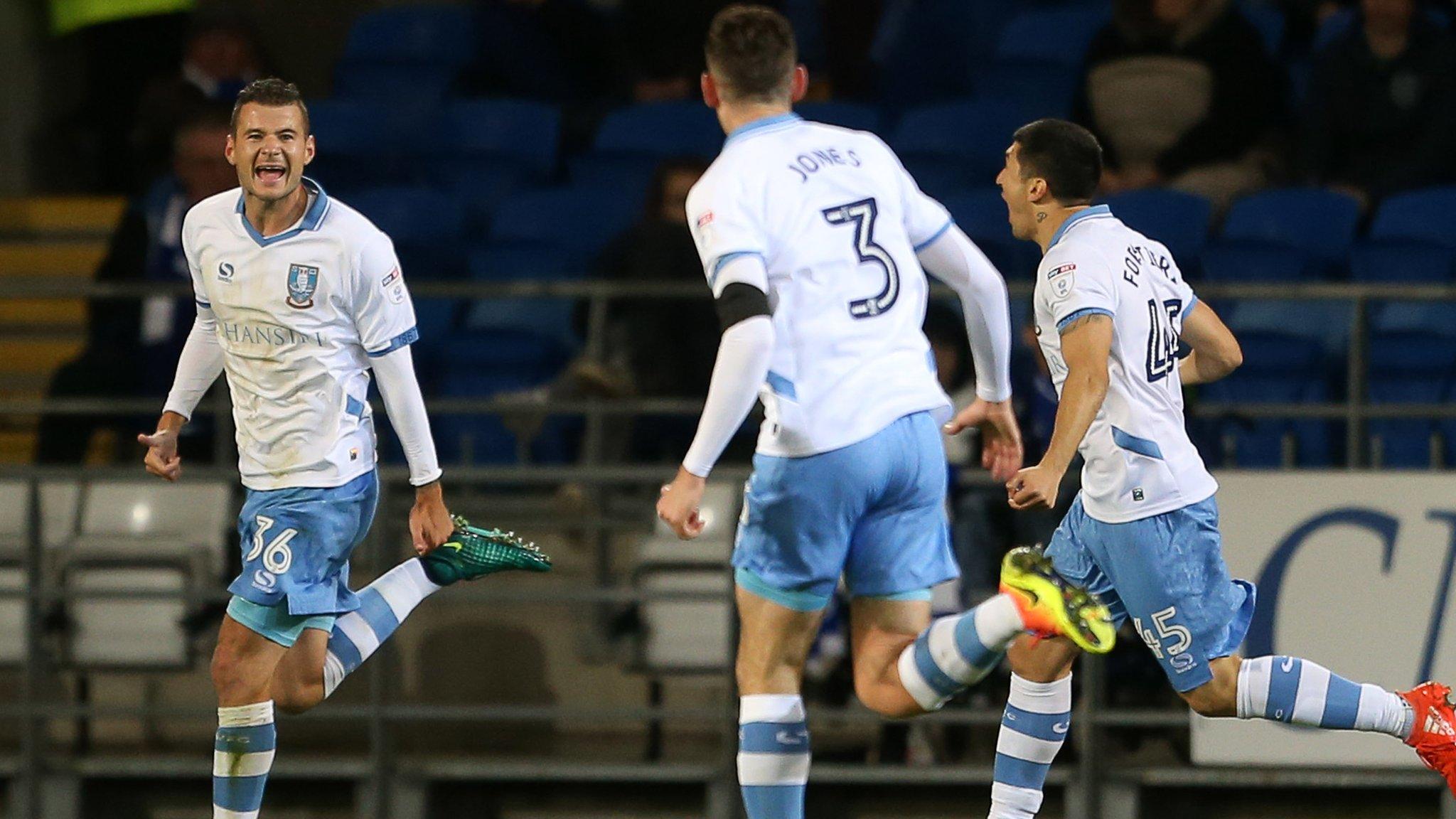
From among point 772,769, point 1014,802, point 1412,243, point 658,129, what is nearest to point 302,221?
point 772,769

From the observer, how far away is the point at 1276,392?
27.0 ft

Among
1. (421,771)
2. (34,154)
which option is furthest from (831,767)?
(34,154)

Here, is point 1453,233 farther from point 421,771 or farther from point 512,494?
point 421,771

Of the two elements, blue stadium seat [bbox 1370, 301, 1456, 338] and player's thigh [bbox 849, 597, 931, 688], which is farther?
blue stadium seat [bbox 1370, 301, 1456, 338]

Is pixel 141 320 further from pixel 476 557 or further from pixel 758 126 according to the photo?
pixel 758 126

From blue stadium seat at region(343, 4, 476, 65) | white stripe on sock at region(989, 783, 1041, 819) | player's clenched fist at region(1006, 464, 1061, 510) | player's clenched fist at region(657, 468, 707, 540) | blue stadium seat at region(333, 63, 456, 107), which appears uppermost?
blue stadium seat at region(343, 4, 476, 65)

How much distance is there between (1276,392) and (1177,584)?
126 inches

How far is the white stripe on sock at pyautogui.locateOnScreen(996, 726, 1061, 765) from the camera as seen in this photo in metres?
5.48

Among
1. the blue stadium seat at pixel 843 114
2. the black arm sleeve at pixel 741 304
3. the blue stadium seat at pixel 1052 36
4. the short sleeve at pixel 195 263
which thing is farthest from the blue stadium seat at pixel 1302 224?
the short sleeve at pixel 195 263

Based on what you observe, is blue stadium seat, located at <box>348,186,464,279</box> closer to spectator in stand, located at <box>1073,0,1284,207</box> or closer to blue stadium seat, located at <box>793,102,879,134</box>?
blue stadium seat, located at <box>793,102,879,134</box>

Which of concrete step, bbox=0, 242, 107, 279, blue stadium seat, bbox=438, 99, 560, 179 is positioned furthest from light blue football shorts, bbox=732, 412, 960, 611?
concrete step, bbox=0, 242, 107, 279

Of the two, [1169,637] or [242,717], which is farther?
[242,717]

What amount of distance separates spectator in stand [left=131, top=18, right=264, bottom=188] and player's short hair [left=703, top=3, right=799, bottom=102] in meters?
5.64

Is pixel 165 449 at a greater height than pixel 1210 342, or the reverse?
pixel 1210 342
